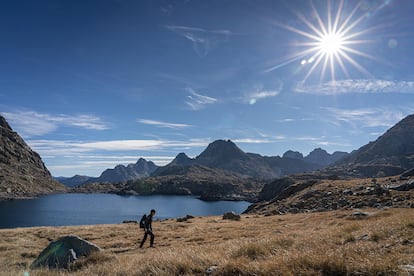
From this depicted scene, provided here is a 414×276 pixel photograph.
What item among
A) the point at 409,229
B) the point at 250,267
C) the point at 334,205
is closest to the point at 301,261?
the point at 250,267

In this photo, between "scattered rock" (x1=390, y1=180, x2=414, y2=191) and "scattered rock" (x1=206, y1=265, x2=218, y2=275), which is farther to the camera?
"scattered rock" (x1=390, y1=180, x2=414, y2=191)

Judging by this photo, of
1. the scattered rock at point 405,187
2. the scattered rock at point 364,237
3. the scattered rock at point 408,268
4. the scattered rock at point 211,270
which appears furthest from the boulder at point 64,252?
the scattered rock at point 405,187

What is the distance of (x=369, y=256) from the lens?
640 centimetres

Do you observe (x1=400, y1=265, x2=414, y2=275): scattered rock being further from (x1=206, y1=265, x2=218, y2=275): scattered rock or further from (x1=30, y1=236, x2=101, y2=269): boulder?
(x1=30, y1=236, x2=101, y2=269): boulder

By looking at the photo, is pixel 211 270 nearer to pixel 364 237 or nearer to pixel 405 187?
pixel 364 237

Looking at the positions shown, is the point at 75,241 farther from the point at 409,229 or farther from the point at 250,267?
the point at 409,229

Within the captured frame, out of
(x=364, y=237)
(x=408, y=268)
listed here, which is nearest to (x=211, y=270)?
(x=408, y=268)

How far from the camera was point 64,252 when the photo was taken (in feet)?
40.9

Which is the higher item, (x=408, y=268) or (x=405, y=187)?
(x=405, y=187)

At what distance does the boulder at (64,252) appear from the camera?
11719mm

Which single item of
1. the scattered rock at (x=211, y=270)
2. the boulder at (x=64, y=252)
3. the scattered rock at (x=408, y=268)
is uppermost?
the scattered rock at (x=408, y=268)

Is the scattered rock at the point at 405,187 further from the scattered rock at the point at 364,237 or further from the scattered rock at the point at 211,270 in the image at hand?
the scattered rock at the point at 211,270

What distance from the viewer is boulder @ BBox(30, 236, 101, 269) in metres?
11.7

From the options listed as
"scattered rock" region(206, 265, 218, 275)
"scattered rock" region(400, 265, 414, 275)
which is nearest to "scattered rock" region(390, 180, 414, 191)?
"scattered rock" region(400, 265, 414, 275)
